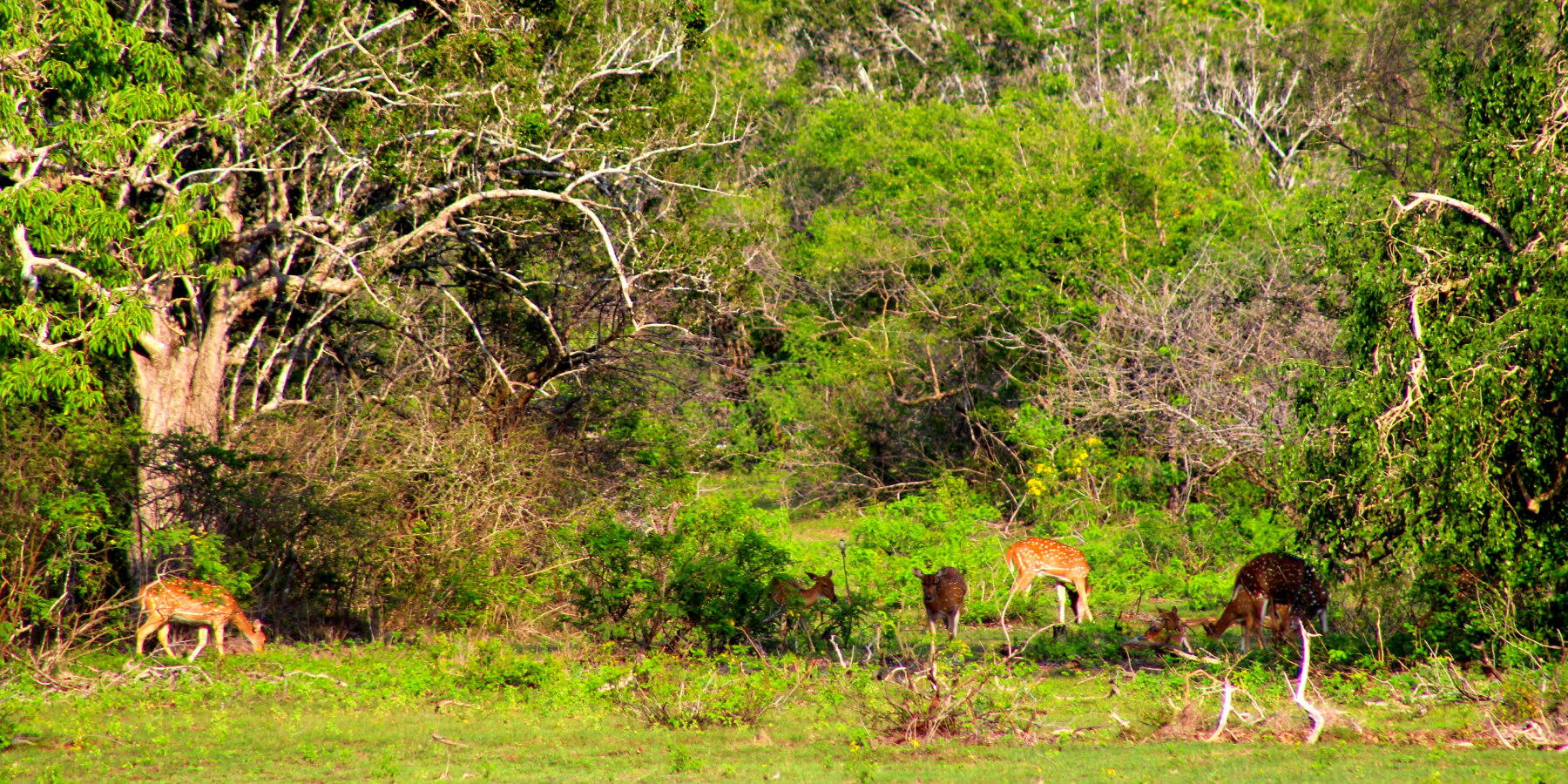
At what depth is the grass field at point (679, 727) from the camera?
28.3 feet

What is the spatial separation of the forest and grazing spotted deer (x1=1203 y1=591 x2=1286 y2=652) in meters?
0.12

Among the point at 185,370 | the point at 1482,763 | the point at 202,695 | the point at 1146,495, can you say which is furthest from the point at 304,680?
the point at 1146,495

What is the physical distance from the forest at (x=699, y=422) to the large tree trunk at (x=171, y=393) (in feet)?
0.17

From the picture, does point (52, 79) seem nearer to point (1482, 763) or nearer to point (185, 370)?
point (185, 370)

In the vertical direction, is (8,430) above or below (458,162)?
below

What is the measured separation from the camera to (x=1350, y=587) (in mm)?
13266

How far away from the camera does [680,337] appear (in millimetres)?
19609

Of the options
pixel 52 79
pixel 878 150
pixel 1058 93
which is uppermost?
pixel 1058 93

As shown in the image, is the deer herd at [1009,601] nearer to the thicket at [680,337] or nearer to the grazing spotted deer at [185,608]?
the grazing spotted deer at [185,608]

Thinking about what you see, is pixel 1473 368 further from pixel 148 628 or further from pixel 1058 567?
pixel 148 628

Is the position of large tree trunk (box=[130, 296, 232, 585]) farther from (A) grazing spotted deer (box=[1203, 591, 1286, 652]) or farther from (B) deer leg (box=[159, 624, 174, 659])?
(A) grazing spotted deer (box=[1203, 591, 1286, 652])

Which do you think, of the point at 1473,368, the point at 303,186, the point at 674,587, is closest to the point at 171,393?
the point at 303,186

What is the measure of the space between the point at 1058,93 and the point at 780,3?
13393mm

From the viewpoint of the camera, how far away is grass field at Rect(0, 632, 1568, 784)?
8.63 meters
